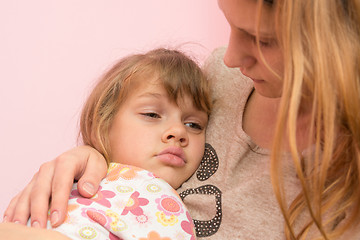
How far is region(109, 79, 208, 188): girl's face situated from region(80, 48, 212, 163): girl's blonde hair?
1 centimetres

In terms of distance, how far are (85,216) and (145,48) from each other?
3.21 ft

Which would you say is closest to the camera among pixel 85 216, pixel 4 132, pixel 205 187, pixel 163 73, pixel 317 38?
pixel 317 38

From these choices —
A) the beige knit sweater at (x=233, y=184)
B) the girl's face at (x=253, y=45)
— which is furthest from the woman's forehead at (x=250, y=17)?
the beige knit sweater at (x=233, y=184)

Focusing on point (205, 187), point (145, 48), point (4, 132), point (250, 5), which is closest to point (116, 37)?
point (145, 48)

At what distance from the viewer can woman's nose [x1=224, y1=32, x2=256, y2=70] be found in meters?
0.88

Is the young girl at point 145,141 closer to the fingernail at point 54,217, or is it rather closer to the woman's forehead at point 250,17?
the fingernail at point 54,217

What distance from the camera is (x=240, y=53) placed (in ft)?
2.90

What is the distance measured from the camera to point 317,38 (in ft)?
2.37

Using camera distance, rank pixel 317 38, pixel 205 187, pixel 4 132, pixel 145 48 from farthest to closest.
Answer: pixel 145 48
pixel 4 132
pixel 205 187
pixel 317 38

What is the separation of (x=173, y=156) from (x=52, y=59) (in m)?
0.81

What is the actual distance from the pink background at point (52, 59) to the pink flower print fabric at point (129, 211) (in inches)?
27.3

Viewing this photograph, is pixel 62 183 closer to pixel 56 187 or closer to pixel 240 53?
pixel 56 187

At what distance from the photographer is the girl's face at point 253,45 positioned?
79 centimetres

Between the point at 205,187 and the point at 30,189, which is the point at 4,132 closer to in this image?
the point at 30,189
